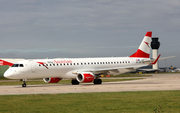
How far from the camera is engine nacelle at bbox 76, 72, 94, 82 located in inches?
1520

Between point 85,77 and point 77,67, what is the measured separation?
11.3ft

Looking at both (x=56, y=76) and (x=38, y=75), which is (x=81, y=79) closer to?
(x=56, y=76)

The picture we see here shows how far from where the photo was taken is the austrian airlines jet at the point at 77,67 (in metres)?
37.0

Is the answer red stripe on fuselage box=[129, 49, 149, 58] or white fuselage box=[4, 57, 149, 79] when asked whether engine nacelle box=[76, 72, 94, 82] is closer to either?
white fuselage box=[4, 57, 149, 79]

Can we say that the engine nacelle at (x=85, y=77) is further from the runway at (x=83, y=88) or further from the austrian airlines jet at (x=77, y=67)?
the runway at (x=83, y=88)

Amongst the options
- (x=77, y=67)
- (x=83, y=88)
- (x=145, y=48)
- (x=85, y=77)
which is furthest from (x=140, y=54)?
(x=83, y=88)

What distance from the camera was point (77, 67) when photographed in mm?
41594

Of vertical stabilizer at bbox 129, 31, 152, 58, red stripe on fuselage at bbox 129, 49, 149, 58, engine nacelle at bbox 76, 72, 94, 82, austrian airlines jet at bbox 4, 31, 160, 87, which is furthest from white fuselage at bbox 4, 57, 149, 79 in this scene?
vertical stabilizer at bbox 129, 31, 152, 58

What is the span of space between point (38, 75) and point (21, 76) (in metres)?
2.37

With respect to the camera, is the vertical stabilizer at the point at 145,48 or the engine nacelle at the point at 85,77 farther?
the vertical stabilizer at the point at 145,48

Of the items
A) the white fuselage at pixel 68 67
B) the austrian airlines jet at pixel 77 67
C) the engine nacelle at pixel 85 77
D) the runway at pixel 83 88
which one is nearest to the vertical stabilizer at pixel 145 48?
the austrian airlines jet at pixel 77 67

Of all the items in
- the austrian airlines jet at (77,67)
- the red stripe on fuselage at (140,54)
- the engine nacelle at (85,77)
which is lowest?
the engine nacelle at (85,77)

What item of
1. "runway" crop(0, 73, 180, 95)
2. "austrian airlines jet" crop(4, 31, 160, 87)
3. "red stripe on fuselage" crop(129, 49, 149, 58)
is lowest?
"runway" crop(0, 73, 180, 95)

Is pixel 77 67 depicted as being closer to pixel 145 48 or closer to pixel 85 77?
pixel 85 77
